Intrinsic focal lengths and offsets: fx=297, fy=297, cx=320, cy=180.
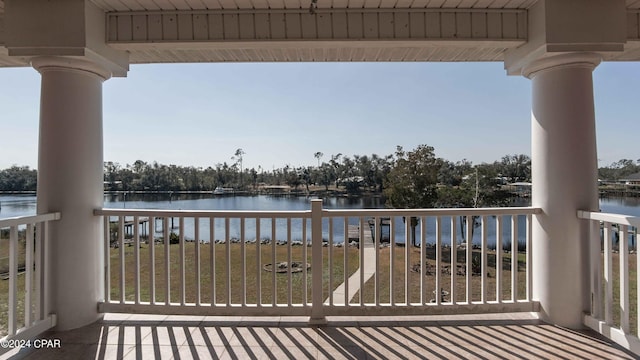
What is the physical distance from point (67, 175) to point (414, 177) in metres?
5.88

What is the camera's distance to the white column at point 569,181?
2293mm

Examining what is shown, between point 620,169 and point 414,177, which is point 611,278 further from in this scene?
point 414,177

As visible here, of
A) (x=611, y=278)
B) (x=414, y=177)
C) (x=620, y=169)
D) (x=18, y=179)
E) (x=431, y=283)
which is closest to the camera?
(x=611, y=278)

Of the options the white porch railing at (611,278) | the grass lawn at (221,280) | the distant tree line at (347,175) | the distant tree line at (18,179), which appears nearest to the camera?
the white porch railing at (611,278)

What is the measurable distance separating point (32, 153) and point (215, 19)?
1826 millimetres

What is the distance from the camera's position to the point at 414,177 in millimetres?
6574

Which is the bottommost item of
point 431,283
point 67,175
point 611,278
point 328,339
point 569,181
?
point 431,283

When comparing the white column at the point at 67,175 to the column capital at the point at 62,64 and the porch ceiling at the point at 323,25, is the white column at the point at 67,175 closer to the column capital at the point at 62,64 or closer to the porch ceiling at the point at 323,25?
the column capital at the point at 62,64

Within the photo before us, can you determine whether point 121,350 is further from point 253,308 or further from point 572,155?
point 572,155

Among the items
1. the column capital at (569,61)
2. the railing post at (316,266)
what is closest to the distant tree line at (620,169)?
the column capital at (569,61)

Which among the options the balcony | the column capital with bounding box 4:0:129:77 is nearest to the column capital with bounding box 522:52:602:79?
the balcony

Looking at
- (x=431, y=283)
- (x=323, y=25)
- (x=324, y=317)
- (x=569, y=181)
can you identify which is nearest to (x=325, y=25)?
(x=323, y=25)

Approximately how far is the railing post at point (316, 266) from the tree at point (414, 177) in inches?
162

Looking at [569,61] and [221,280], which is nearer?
[569,61]
